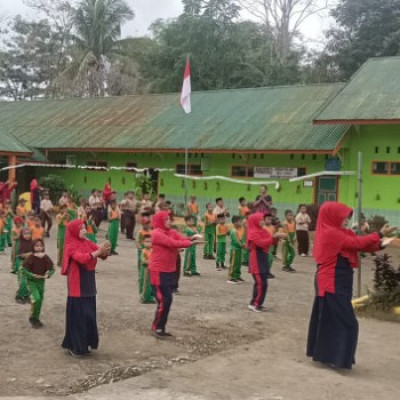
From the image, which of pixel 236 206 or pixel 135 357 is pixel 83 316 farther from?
pixel 236 206

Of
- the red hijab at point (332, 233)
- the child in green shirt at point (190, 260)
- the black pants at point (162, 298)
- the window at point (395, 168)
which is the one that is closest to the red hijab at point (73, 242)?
the black pants at point (162, 298)

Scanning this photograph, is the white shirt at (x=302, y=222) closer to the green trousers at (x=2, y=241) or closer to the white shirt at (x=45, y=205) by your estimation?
the white shirt at (x=45, y=205)

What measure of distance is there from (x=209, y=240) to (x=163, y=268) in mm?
8072

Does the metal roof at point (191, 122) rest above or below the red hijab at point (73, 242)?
above

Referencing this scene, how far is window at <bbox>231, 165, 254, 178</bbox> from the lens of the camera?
24.4 m

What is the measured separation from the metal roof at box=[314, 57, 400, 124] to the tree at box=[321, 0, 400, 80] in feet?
36.8

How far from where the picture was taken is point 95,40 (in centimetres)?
4397

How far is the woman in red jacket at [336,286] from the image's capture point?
7.26 meters

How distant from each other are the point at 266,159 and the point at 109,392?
721 inches

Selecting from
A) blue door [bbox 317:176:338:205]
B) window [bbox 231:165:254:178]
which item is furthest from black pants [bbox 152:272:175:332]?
window [bbox 231:165:254:178]

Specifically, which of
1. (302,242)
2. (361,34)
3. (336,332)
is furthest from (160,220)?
(361,34)

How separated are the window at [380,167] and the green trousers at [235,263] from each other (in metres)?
10.1

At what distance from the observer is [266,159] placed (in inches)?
941

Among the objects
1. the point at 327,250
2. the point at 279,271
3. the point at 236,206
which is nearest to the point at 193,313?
the point at 327,250
